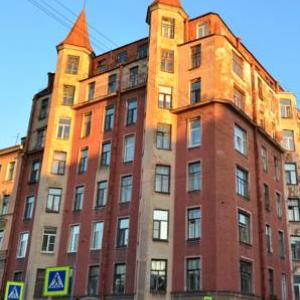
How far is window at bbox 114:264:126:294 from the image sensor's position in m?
34.1

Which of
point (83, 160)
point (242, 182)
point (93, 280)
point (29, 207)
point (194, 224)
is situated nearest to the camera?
point (194, 224)

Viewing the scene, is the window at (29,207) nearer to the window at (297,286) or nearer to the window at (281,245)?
the window at (281,245)

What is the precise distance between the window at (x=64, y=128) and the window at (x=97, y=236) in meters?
9.48

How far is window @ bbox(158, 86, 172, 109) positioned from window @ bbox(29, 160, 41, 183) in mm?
14152

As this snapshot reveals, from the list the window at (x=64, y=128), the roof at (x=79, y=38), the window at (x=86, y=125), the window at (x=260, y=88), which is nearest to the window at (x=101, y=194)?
the window at (x=86, y=125)

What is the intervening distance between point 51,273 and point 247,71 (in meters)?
30.1

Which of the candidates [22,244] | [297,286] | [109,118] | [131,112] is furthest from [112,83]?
[297,286]

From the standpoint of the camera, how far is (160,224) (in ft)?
113

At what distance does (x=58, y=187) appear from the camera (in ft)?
135

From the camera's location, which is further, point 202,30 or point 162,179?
point 202,30

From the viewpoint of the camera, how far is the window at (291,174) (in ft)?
146

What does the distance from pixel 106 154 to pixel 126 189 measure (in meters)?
4.19

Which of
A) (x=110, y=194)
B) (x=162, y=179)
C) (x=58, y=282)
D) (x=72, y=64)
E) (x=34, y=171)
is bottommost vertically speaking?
(x=58, y=282)

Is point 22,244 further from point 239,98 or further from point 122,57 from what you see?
point 239,98
